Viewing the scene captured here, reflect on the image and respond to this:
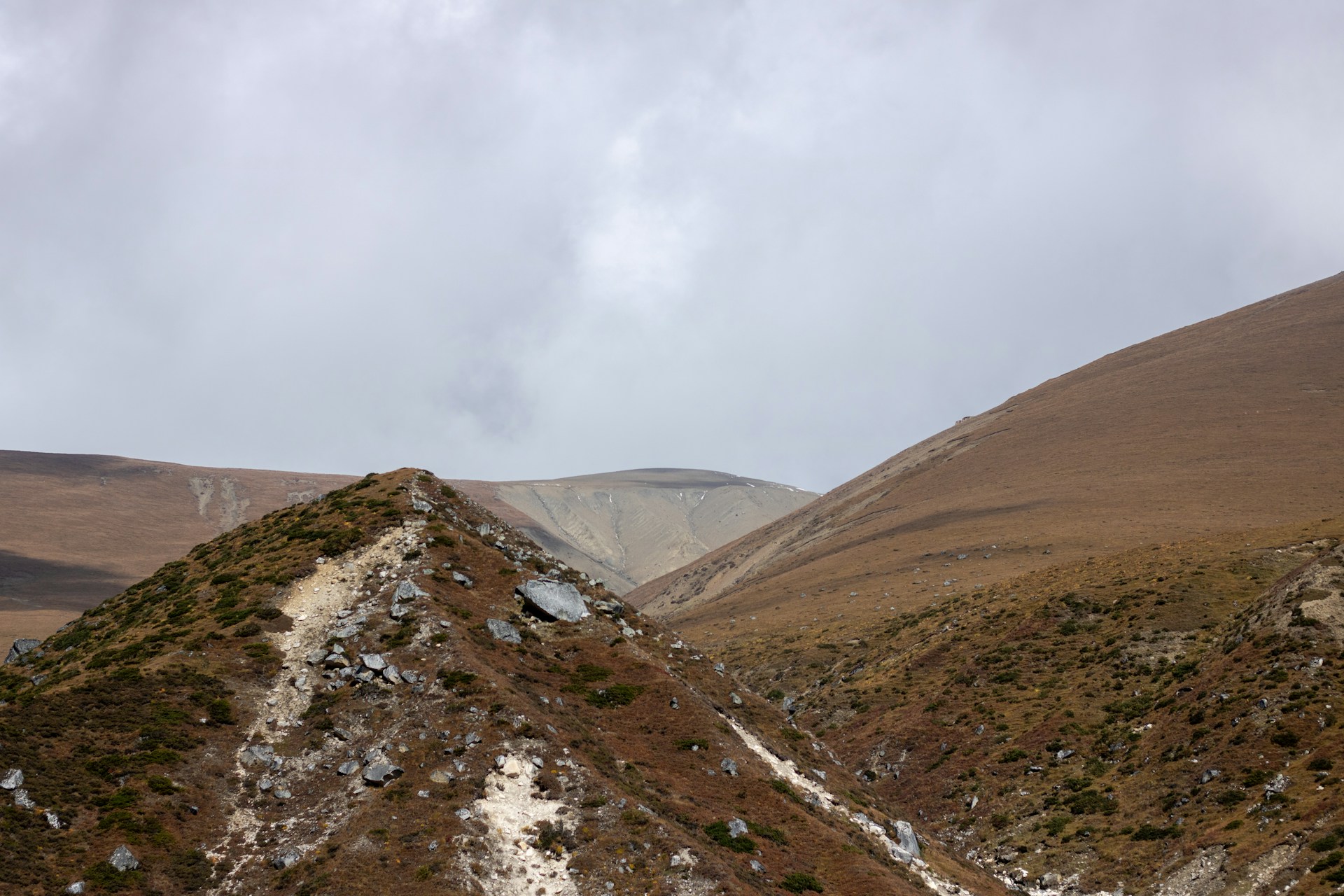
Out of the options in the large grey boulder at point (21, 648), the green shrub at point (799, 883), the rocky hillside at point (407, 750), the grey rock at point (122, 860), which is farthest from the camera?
the large grey boulder at point (21, 648)

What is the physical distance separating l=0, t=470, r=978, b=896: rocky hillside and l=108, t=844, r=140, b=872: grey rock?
0.07m

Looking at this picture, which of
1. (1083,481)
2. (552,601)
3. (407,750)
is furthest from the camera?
(1083,481)

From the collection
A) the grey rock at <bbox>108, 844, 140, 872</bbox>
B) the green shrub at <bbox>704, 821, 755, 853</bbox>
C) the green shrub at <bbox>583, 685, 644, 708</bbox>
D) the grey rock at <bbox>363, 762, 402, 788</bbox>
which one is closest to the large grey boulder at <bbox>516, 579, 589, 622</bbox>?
the green shrub at <bbox>583, 685, 644, 708</bbox>

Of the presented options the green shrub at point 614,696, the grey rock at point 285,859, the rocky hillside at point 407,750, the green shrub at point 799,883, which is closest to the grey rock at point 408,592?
the rocky hillside at point 407,750

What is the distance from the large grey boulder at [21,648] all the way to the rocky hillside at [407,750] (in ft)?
1.62

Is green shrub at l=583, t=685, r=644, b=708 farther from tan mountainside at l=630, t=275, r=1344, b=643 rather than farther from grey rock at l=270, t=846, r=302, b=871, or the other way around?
tan mountainside at l=630, t=275, r=1344, b=643

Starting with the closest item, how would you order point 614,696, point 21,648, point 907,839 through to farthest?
1. point 907,839
2. point 614,696
3. point 21,648

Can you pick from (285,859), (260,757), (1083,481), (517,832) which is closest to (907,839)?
(517,832)

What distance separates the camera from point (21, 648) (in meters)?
39.2

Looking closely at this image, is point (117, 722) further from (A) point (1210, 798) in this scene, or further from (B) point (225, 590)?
(A) point (1210, 798)

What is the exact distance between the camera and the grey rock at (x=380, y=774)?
87.1 ft

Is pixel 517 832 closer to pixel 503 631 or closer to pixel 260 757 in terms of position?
pixel 260 757

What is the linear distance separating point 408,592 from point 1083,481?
3635 inches

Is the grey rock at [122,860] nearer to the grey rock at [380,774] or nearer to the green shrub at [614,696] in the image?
the grey rock at [380,774]
